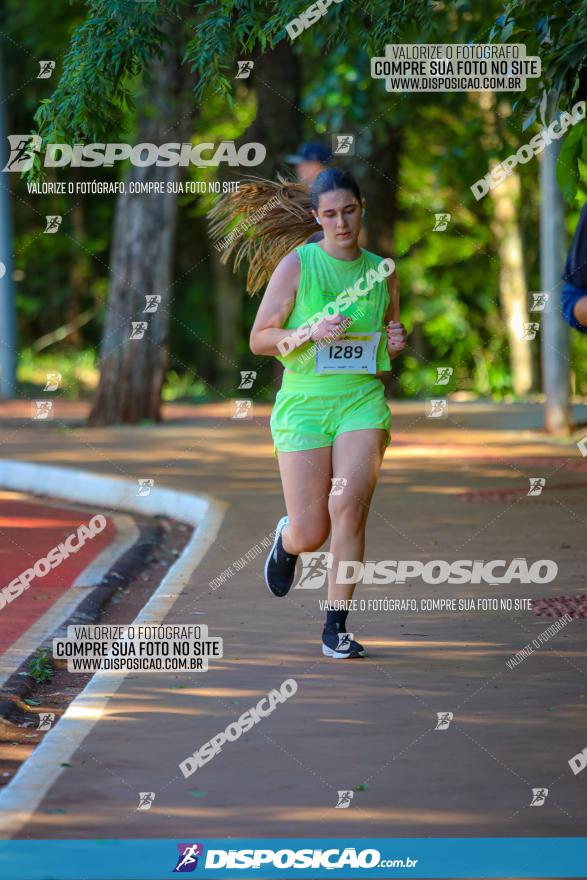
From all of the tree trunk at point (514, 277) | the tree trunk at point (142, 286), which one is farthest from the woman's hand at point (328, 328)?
the tree trunk at point (514, 277)

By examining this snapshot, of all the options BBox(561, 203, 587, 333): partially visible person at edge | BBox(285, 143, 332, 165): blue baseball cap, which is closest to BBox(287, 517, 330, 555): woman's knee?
BBox(561, 203, 587, 333): partially visible person at edge

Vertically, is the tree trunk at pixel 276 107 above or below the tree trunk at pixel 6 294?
above

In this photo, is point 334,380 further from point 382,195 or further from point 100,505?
point 382,195

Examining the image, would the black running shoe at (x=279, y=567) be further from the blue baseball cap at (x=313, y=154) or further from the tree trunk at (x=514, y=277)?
the tree trunk at (x=514, y=277)

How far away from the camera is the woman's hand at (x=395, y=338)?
8.01 m

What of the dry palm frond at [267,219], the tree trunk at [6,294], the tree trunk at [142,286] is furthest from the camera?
the tree trunk at [6,294]

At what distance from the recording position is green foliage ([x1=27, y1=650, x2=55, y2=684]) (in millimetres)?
8149

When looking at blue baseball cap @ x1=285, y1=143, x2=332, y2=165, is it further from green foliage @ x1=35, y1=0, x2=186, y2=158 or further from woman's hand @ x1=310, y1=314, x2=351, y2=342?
woman's hand @ x1=310, y1=314, x2=351, y2=342

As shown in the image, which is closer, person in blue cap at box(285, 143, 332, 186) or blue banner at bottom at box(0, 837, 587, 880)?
blue banner at bottom at box(0, 837, 587, 880)

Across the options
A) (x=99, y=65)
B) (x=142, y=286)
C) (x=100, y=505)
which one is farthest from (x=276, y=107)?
(x=99, y=65)

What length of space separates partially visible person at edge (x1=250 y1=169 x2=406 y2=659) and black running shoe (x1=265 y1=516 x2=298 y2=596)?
0.41 m

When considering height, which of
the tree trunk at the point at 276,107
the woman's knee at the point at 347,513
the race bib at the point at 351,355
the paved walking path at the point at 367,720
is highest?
the tree trunk at the point at 276,107

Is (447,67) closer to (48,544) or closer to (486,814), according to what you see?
(48,544)

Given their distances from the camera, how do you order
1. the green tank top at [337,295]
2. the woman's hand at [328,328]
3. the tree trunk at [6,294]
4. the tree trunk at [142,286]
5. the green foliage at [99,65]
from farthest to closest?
the tree trunk at [6,294] < the tree trunk at [142,286] < the green foliage at [99,65] < the green tank top at [337,295] < the woman's hand at [328,328]
